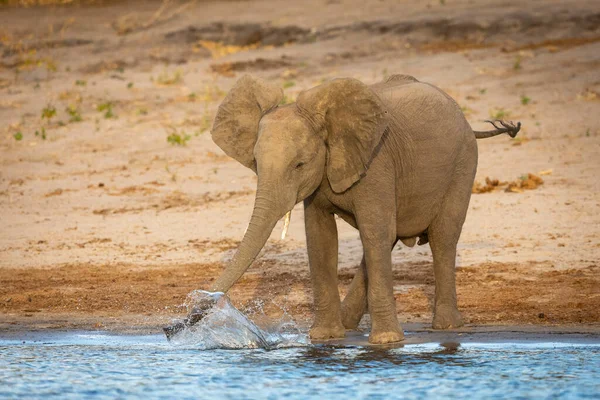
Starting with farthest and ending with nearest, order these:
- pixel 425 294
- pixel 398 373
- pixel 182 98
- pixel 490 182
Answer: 1. pixel 182 98
2. pixel 490 182
3. pixel 425 294
4. pixel 398 373

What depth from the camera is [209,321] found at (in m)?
7.25

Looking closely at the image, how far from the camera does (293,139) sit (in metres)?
6.65

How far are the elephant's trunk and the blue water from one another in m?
0.65

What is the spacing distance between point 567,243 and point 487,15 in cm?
830

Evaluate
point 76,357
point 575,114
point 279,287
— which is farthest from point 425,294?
point 575,114

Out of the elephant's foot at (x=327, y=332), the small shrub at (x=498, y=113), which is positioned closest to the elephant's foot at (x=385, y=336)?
the elephant's foot at (x=327, y=332)

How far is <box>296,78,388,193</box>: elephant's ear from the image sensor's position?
22.4ft

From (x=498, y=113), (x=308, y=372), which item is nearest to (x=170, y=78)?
(x=498, y=113)

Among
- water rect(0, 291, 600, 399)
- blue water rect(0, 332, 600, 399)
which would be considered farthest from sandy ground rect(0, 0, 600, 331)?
blue water rect(0, 332, 600, 399)

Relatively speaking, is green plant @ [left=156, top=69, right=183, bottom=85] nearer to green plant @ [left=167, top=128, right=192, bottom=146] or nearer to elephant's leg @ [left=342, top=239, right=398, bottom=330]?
green plant @ [left=167, top=128, right=192, bottom=146]

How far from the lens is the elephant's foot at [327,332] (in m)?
7.55

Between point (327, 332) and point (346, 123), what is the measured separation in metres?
1.46

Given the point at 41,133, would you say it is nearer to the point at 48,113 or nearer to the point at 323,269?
the point at 48,113

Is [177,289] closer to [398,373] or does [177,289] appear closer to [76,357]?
[76,357]
